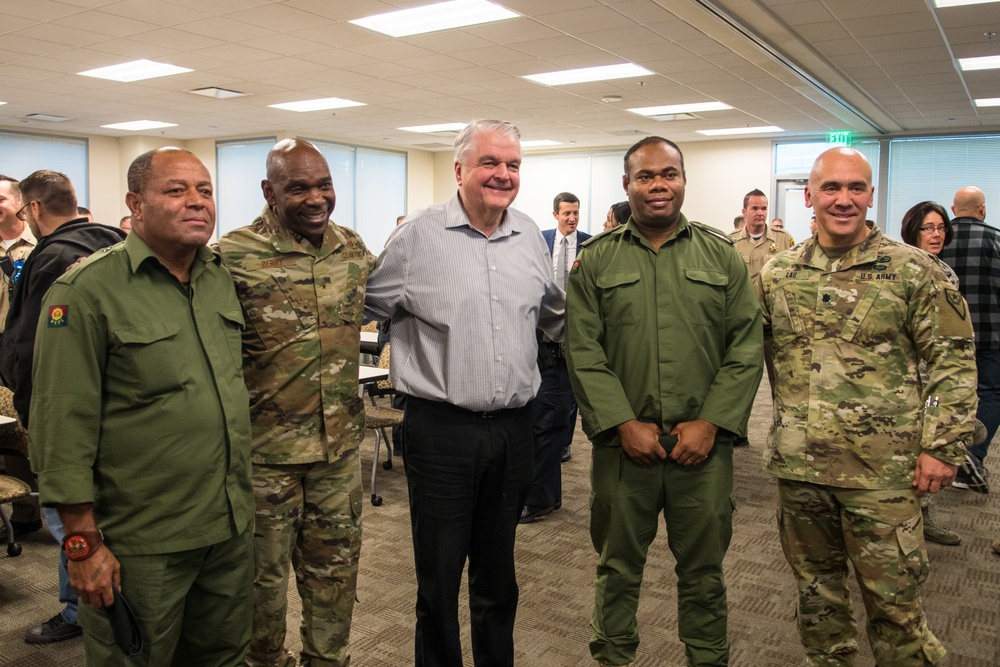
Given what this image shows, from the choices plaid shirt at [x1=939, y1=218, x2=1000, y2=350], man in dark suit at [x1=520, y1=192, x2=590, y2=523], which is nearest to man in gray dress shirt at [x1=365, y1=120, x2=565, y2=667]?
man in dark suit at [x1=520, y1=192, x2=590, y2=523]

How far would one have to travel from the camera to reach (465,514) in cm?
226

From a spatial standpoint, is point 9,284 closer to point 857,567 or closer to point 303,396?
point 303,396

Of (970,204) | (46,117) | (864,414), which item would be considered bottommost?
(864,414)

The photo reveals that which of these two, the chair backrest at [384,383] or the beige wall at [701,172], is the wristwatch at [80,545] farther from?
the beige wall at [701,172]

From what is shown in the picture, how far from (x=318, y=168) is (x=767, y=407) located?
20.2 ft

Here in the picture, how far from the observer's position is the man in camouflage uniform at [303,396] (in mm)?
2129

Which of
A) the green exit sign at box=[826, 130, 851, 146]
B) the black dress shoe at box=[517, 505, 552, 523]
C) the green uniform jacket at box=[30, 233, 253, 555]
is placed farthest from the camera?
the green exit sign at box=[826, 130, 851, 146]

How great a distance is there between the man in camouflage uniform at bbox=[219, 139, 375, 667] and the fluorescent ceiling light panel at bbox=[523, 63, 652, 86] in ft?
21.7

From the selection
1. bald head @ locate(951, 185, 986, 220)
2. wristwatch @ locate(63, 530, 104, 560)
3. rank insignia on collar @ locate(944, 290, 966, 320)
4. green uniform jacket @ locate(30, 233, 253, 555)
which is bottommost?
wristwatch @ locate(63, 530, 104, 560)

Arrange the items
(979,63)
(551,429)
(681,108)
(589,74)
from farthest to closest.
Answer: (681,108) < (589,74) < (979,63) < (551,429)

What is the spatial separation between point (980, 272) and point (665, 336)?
3.18 metres

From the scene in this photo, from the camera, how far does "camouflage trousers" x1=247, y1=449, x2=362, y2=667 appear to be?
2.15 m

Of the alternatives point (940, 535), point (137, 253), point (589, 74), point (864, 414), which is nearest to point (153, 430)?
point (137, 253)

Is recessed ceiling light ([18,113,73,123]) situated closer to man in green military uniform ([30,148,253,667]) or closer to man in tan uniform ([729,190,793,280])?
man in tan uniform ([729,190,793,280])
